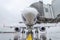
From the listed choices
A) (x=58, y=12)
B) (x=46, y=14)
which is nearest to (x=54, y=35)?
(x=58, y=12)

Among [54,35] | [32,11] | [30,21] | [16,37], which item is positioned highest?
[32,11]

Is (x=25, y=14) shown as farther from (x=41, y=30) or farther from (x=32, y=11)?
(x=41, y=30)

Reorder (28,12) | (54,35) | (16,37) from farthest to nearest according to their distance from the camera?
1. (54,35)
2. (16,37)
3. (28,12)

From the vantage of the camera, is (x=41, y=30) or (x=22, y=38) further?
(x=22, y=38)

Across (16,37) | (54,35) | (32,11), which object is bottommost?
(54,35)

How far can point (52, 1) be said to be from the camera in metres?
50.1

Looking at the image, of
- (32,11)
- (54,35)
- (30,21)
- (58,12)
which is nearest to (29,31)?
(30,21)

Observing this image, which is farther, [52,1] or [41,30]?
[52,1]

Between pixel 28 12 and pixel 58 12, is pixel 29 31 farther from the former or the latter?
pixel 58 12

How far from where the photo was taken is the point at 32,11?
581 inches

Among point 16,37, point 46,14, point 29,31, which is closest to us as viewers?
point 29,31

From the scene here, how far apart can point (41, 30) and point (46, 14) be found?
102 ft

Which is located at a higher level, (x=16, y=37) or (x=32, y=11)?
(x=32, y=11)

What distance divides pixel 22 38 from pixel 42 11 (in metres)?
27.4
